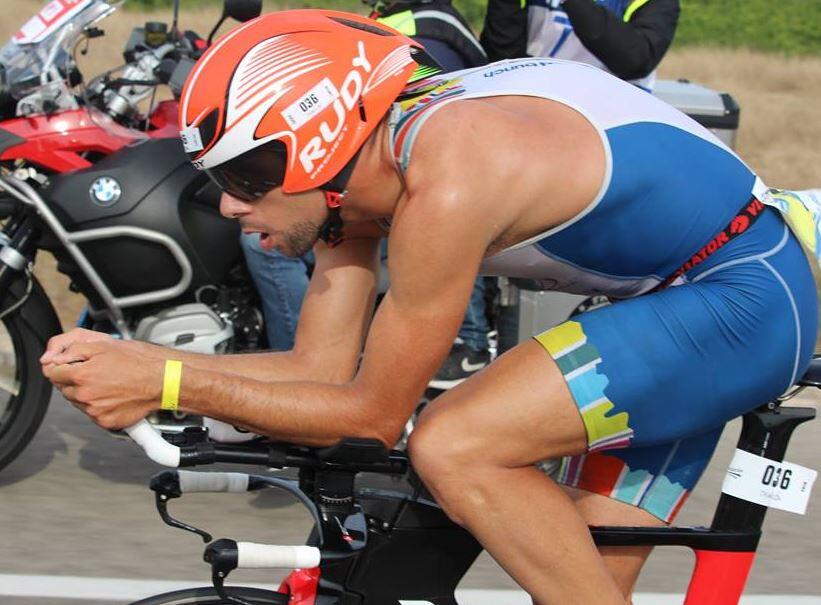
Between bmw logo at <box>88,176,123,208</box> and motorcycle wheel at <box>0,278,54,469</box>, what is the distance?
349 mm

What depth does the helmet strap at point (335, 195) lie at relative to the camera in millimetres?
2686

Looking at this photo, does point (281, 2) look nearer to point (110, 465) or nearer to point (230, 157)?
point (110, 465)

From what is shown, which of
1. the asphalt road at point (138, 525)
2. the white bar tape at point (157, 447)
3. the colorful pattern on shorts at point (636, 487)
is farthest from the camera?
the asphalt road at point (138, 525)

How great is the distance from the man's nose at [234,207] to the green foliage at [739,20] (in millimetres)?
16725

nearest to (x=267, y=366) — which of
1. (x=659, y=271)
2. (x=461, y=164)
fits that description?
(x=461, y=164)

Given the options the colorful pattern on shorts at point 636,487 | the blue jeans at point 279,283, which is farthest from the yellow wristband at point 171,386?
the blue jeans at point 279,283

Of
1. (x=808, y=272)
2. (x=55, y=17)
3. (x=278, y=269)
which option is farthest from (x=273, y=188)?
(x=55, y=17)

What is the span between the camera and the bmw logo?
4.82 meters

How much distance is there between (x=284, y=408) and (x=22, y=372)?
2.51 meters

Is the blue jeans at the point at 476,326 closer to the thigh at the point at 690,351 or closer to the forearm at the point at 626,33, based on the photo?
the forearm at the point at 626,33

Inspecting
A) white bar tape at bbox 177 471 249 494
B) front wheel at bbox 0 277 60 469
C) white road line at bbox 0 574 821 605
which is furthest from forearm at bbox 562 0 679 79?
white bar tape at bbox 177 471 249 494

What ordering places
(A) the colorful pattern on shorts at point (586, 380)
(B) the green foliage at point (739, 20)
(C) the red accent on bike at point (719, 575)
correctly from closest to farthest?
(A) the colorful pattern on shorts at point (586, 380) → (C) the red accent on bike at point (719, 575) → (B) the green foliage at point (739, 20)

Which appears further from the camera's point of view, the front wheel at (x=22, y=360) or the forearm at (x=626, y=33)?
the forearm at (x=626, y=33)

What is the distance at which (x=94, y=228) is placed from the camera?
4.83 meters
